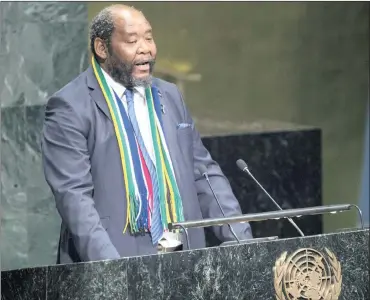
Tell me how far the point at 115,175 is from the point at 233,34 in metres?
2.70

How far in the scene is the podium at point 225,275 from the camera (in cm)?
486

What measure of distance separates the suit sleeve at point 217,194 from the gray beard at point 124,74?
0.85 feet

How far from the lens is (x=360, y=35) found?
328 inches

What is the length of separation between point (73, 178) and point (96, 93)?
0.45 metres

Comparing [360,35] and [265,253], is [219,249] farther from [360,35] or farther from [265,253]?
[360,35]

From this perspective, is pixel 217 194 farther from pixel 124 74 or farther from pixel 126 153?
pixel 124 74

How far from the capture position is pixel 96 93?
5578mm

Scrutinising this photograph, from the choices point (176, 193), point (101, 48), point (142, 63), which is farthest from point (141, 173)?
point (101, 48)

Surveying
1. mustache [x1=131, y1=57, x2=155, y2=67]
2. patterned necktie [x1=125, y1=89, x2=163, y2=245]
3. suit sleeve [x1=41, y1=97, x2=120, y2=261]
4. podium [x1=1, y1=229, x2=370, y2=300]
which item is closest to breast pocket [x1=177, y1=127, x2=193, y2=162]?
patterned necktie [x1=125, y1=89, x2=163, y2=245]

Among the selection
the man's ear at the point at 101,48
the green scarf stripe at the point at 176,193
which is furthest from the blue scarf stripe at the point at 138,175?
the man's ear at the point at 101,48

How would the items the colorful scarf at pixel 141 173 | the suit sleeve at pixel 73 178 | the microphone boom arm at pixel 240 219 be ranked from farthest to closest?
the colorful scarf at pixel 141 173 → the suit sleeve at pixel 73 178 → the microphone boom arm at pixel 240 219

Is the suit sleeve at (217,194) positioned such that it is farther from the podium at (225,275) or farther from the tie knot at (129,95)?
the podium at (225,275)

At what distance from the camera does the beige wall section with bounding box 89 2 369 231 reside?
7898 mm

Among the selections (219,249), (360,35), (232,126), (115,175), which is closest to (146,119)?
(115,175)
